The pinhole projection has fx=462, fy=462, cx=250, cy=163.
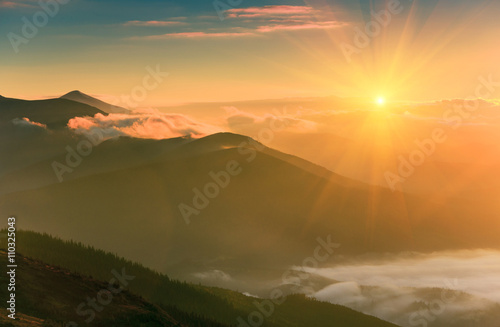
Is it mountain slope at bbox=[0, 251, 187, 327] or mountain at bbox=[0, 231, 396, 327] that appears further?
mountain at bbox=[0, 231, 396, 327]

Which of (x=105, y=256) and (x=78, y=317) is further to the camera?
(x=105, y=256)

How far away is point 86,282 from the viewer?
119 feet

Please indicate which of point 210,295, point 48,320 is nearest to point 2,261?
point 48,320

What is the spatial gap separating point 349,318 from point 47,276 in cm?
7579

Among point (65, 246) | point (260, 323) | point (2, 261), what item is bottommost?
point (260, 323)

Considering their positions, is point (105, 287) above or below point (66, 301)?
above

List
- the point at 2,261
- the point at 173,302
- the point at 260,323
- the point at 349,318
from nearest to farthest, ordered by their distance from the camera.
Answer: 1. the point at 2,261
2. the point at 173,302
3. the point at 260,323
4. the point at 349,318

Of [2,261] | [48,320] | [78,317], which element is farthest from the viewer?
[2,261]

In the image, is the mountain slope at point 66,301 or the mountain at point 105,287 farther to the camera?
the mountain at point 105,287

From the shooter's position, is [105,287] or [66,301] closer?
[66,301]

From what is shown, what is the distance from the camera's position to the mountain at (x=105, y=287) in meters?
31.6

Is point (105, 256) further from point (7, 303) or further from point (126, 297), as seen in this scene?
point (7, 303)

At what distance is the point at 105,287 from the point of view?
36.9m

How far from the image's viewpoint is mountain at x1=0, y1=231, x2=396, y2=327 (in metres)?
31.6
